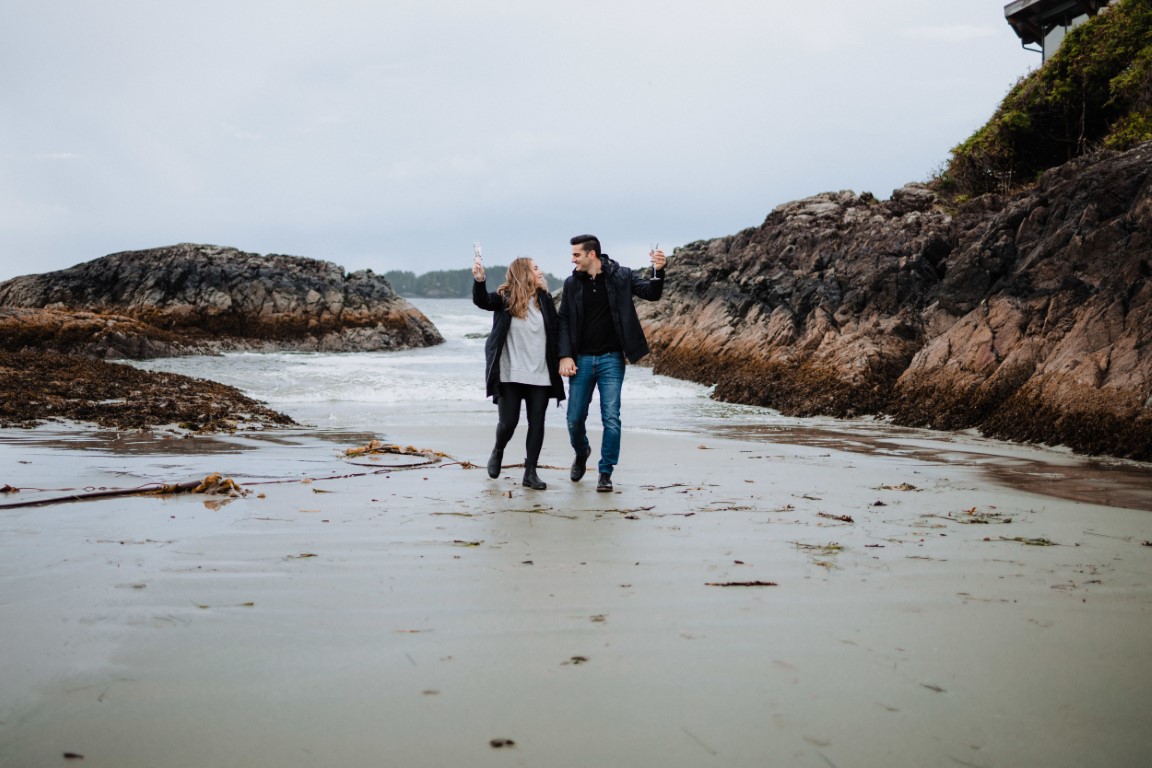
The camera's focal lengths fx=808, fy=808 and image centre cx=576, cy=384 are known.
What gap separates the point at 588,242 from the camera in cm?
605

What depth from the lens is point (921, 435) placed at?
9.82 metres

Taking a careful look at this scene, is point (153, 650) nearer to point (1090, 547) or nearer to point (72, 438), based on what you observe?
point (1090, 547)

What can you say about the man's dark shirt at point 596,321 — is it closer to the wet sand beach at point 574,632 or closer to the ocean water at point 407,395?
the wet sand beach at point 574,632

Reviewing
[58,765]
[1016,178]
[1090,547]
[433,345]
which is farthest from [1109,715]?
[433,345]

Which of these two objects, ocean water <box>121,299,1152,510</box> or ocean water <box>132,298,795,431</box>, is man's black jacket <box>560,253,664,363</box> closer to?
ocean water <box>121,299,1152,510</box>

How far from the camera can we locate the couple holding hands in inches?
235

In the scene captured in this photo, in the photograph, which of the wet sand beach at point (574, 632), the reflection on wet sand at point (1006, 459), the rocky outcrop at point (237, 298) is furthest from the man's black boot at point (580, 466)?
the rocky outcrop at point (237, 298)

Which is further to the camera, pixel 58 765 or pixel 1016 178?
pixel 1016 178

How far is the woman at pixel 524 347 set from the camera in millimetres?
5973

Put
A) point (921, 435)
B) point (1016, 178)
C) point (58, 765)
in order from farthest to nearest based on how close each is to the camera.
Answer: point (1016, 178)
point (921, 435)
point (58, 765)

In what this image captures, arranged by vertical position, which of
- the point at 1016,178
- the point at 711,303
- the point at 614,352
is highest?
the point at 1016,178

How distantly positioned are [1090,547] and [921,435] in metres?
6.37

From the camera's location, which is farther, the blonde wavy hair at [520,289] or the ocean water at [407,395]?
the ocean water at [407,395]

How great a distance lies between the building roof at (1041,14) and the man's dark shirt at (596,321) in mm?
30968
